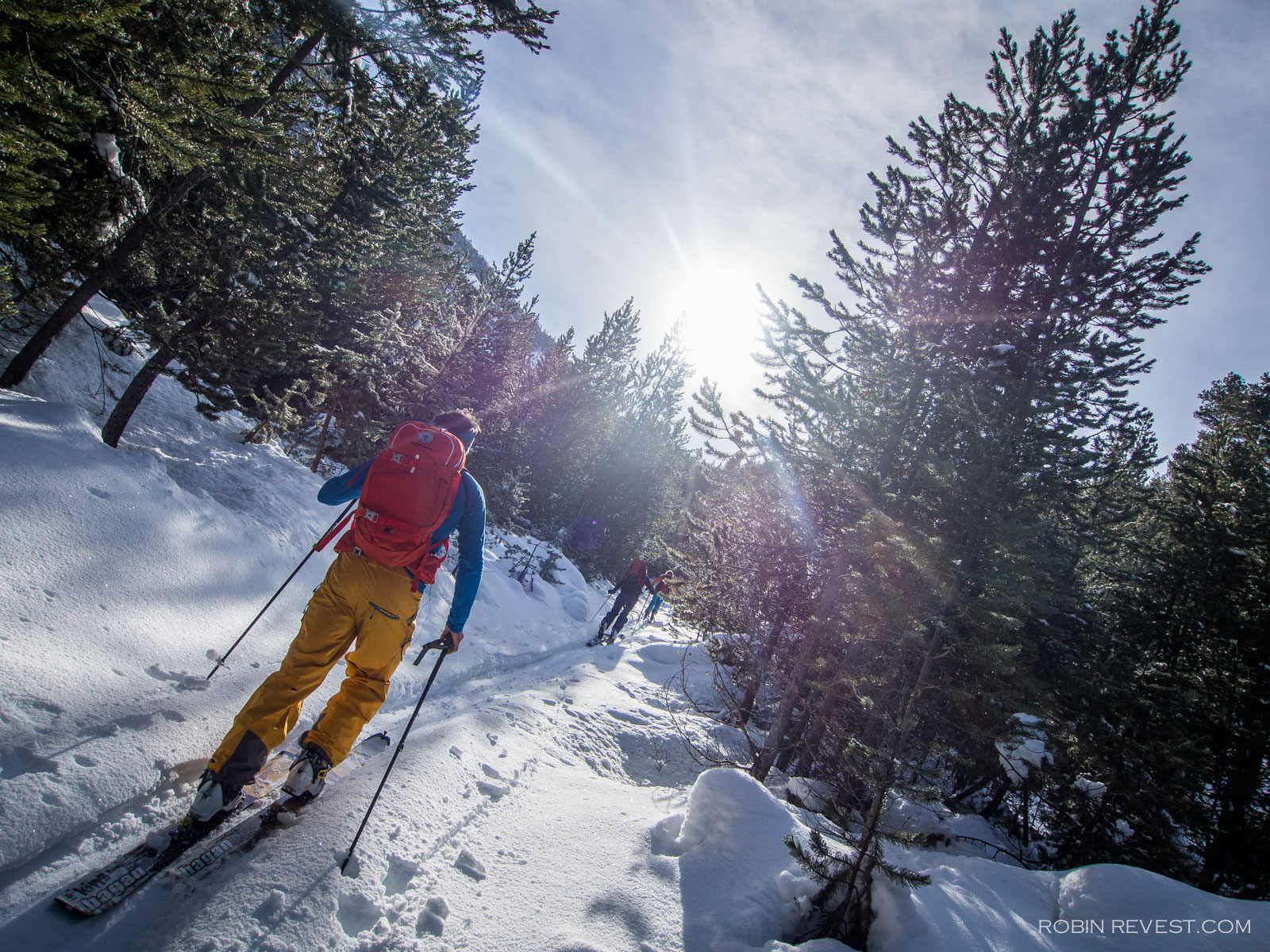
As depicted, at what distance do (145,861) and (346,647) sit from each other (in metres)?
1.18

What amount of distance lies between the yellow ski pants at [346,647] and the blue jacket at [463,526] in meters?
0.33

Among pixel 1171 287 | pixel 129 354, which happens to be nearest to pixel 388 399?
pixel 129 354

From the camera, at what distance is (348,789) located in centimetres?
309

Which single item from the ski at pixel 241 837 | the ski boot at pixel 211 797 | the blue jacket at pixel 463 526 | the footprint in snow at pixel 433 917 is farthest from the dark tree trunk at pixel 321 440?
the footprint in snow at pixel 433 917

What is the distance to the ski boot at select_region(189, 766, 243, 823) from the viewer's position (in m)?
2.41

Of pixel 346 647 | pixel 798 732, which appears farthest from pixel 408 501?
pixel 798 732

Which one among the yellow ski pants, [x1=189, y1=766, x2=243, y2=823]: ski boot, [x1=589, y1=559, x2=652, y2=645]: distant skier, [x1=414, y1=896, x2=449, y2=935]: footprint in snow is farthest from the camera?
[x1=589, y1=559, x2=652, y2=645]: distant skier

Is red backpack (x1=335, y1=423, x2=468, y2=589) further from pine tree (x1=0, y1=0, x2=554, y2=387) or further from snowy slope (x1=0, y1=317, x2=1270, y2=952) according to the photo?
pine tree (x1=0, y1=0, x2=554, y2=387)

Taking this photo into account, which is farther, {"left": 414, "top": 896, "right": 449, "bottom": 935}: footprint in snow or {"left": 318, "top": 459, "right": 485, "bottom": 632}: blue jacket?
{"left": 318, "top": 459, "right": 485, "bottom": 632}: blue jacket

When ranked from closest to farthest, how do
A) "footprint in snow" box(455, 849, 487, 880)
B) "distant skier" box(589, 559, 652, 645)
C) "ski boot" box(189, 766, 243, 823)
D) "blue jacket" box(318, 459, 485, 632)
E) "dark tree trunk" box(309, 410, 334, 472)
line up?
"ski boot" box(189, 766, 243, 823), "footprint in snow" box(455, 849, 487, 880), "blue jacket" box(318, 459, 485, 632), "dark tree trunk" box(309, 410, 334, 472), "distant skier" box(589, 559, 652, 645)

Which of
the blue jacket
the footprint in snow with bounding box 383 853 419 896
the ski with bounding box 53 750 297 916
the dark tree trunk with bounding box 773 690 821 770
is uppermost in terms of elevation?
the blue jacket

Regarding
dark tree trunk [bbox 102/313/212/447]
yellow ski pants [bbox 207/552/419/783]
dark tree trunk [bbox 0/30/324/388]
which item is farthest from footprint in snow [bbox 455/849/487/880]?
dark tree trunk [bbox 0/30/324/388]

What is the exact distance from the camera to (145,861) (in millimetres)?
2195

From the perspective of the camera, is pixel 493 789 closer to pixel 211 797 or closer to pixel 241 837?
pixel 241 837
